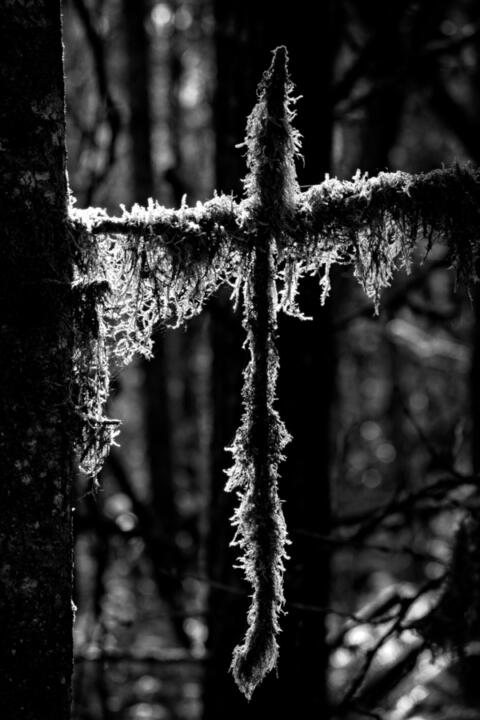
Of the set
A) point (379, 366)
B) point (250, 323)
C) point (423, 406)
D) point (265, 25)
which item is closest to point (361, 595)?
point (423, 406)

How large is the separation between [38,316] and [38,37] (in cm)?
60

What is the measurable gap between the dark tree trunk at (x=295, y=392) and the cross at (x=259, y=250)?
4.43 ft

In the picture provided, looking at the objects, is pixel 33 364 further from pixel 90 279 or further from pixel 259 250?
pixel 259 250

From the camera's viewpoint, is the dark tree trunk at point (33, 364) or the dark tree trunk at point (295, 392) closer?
the dark tree trunk at point (33, 364)

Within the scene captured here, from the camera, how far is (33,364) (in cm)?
161

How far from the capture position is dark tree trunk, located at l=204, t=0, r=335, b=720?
310 cm

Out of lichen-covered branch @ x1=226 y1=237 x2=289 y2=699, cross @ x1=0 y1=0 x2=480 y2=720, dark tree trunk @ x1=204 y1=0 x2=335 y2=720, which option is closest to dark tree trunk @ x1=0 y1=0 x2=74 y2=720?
cross @ x1=0 y1=0 x2=480 y2=720

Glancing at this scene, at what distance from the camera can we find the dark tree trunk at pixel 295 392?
10.2ft

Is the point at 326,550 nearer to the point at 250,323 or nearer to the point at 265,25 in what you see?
the point at 250,323

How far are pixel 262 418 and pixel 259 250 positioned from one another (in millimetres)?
372

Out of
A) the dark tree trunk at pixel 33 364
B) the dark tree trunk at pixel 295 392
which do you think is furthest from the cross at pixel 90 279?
the dark tree trunk at pixel 295 392

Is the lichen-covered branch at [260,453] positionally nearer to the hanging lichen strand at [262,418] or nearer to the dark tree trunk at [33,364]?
the hanging lichen strand at [262,418]

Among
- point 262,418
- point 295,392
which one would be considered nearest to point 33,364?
point 262,418

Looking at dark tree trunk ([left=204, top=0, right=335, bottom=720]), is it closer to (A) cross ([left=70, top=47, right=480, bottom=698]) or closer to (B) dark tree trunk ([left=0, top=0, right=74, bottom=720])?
(A) cross ([left=70, top=47, right=480, bottom=698])
